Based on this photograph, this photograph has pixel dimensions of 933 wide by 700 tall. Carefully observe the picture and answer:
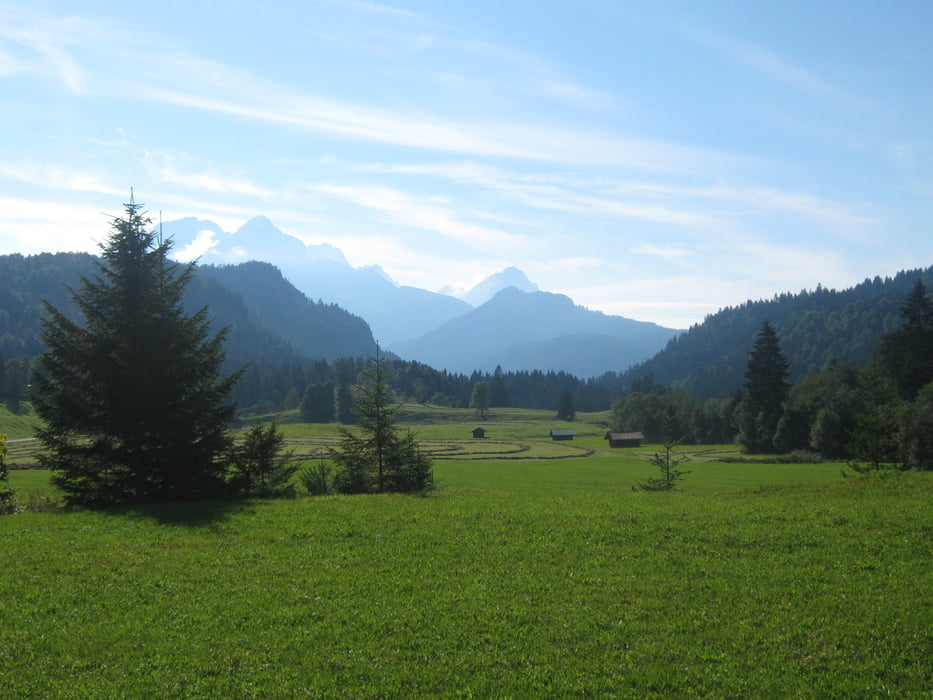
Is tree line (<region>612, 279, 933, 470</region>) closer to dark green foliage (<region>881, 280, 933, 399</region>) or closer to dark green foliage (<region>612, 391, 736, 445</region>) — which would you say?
dark green foliage (<region>881, 280, 933, 399</region>)

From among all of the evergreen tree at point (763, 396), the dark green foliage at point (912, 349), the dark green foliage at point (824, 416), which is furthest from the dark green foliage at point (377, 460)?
the evergreen tree at point (763, 396)

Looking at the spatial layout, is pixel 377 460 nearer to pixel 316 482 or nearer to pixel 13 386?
pixel 316 482

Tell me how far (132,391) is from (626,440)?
111m

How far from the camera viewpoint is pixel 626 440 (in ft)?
411

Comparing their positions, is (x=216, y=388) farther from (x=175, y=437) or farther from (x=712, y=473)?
(x=712, y=473)

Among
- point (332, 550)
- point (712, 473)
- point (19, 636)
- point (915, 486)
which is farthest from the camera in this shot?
point (712, 473)

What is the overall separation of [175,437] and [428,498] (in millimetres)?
11471

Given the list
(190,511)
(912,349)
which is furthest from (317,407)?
(190,511)

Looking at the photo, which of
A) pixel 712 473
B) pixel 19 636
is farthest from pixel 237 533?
pixel 712 473

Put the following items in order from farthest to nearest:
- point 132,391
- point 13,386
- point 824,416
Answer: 1. point 13,386
2. point 824,416
3. point 132,391

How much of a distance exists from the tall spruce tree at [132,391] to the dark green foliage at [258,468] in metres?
1.10

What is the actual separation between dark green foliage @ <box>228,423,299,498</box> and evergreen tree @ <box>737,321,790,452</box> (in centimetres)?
8096

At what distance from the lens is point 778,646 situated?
1060 cm

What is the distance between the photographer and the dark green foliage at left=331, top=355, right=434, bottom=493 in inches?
1313
